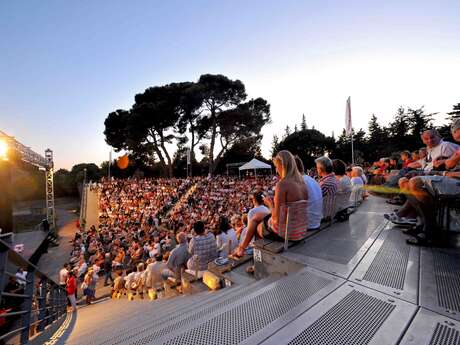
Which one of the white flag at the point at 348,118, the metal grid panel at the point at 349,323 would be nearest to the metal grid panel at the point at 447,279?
the metal grid panel at the point at 349,323

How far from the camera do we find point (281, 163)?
2.82 metres

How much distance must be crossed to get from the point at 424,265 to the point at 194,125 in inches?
1114

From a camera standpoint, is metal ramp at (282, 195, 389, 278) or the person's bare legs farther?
the person's bare legs

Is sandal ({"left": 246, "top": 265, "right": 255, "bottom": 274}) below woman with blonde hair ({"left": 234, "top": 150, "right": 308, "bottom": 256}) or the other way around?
below

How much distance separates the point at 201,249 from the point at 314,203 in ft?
6.89

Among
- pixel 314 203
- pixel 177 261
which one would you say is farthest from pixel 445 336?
pixel 177 261

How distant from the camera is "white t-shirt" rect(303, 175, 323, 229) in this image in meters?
3.16

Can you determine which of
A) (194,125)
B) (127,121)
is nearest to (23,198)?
(127,121)

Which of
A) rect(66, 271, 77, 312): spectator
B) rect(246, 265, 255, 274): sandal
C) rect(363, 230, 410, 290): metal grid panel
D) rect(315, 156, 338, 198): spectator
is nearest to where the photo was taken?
rect(363, 230, 410, 290): metal grid panel

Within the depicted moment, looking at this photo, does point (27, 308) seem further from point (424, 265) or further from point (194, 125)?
point (194, 125)

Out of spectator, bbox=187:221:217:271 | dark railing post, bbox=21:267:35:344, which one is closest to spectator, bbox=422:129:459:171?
spectator, bbox=187:221:217:271

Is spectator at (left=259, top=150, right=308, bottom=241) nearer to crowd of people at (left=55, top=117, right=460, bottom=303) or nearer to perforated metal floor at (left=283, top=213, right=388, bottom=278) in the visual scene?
crowd of people at (left=55, top=117, right=460, bottom=303)

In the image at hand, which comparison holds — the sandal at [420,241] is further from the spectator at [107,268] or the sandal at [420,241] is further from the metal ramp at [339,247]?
the spectator at [107,268]

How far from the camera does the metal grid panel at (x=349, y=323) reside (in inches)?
46.1
